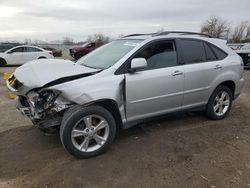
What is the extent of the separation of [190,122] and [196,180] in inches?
87.1

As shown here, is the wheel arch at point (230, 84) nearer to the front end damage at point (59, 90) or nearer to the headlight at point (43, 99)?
the front end damage at point (59, 90)

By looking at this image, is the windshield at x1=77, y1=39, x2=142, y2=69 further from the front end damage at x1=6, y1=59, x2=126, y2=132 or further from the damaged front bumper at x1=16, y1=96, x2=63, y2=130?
the damaged front bumper at x1=16, y1=96, x2=63, y2=130

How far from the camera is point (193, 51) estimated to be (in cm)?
508

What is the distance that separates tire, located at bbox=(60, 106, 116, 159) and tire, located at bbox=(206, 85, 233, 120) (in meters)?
2.33

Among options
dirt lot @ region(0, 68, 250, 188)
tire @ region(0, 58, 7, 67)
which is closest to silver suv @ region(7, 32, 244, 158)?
dirt lot @ region(0, 68, 250, 188)

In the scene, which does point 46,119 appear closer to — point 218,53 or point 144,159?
point 144,159

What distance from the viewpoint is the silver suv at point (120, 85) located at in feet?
12.4

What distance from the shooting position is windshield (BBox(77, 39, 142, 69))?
4.42 meters

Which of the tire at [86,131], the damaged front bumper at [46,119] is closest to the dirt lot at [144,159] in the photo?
the tire at [86,131]

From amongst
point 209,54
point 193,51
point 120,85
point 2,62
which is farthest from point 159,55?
point 2,62

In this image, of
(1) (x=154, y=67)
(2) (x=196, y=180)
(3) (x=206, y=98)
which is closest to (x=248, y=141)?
(3) (x=206, y=98)

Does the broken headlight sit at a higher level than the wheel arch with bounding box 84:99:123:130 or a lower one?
higher

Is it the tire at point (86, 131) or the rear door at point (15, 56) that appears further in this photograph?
the rear door at point (15, 56)

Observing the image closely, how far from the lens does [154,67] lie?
4.50m
